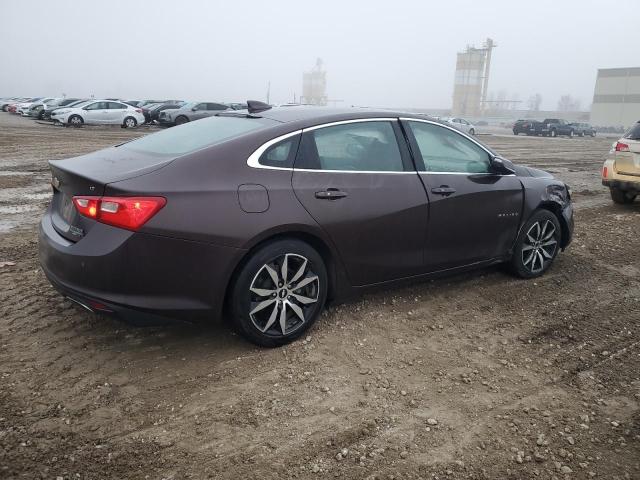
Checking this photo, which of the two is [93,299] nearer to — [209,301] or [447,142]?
[209,301]

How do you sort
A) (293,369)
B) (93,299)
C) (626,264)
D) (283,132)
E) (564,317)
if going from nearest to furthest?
(93,299) → (293,369) → (283,132) → (564,317) → (626,264)

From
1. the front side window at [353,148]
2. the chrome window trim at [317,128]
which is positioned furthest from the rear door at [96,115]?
the front side window at [353,148]

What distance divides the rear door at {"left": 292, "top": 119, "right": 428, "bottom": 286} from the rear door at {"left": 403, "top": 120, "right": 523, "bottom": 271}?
143 mm

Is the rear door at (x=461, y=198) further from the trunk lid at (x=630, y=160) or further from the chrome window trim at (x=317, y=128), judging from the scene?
the trunk lid at (x=630, y=160)

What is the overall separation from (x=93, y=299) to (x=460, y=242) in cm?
280

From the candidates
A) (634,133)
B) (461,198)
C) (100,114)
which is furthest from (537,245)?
(100,114)

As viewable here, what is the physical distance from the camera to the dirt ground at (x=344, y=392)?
8.33ft

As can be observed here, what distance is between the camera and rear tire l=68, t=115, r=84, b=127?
2872 centimetres

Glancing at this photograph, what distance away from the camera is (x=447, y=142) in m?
4.44

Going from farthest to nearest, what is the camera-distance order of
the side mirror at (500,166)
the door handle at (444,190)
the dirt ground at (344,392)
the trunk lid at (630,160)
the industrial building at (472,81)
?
the industrial building at (472,81) → the trunk lid at (630,160) → the side mirror at (500,166) → the door handle at (444,190) → the dirt ground at (344,392)

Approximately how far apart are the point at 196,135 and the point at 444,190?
193 centimetres

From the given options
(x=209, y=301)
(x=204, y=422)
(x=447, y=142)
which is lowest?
(x=204, y=422)

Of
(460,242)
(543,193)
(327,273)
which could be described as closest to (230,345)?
(327,273)

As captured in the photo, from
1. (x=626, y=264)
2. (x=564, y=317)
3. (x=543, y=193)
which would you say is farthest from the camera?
(x=626, y=264)
